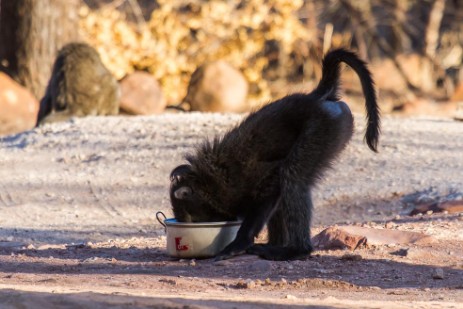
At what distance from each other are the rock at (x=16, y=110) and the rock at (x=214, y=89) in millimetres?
2423

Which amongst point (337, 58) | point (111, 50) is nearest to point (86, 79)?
point (111, 50)

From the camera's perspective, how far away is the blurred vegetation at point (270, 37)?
55.7 feet

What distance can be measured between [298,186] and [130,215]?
3.45 metres

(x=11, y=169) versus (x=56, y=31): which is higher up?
(x=56, y=31)

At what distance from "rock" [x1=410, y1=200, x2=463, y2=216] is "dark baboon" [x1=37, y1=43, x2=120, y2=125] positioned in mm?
6139

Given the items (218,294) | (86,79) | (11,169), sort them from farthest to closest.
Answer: (86,79)
(11,169)
(218,294)

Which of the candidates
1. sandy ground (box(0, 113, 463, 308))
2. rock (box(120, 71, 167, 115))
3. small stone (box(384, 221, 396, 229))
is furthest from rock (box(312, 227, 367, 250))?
rock (box(120, 71, 167, 115))

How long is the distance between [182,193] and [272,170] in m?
0.61

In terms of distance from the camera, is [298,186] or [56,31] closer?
[298,186]

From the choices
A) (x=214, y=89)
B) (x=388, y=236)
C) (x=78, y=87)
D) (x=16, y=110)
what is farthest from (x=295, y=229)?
(x=16, y=110)

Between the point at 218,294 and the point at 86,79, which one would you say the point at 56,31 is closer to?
the point at 86,79

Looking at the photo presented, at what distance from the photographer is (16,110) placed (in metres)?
14.6

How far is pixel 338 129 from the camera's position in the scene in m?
6.34

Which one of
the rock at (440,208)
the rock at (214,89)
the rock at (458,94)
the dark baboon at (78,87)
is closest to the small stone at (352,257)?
the rock at (440,208)
